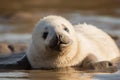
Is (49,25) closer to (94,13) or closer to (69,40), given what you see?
(69,40)

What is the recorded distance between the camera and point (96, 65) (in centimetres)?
892

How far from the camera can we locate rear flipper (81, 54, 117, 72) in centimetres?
872

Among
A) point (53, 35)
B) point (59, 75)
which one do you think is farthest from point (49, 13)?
point (59, 75)

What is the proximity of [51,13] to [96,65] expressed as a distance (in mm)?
10392

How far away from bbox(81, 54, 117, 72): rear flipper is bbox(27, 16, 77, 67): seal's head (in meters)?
0.26

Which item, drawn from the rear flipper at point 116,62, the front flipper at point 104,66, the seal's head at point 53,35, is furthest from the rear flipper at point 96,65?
the seal's head at point 53,35

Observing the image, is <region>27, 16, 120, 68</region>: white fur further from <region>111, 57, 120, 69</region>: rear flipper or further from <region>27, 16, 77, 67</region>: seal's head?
<region>111, 57, 120, 69</region>: rear flipper

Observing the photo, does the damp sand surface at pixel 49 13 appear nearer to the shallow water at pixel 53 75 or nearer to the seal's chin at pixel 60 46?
the shallow water at pixel 53 75

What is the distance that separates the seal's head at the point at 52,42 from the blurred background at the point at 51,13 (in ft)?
17.4

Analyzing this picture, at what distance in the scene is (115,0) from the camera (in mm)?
21828

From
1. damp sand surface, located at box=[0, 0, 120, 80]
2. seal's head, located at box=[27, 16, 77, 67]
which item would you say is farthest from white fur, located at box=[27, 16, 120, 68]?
damp sand surface, located at box=[0, 0, 120, 80]

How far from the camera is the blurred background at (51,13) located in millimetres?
16198

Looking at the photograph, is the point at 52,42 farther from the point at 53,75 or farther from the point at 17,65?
the point at 17,65

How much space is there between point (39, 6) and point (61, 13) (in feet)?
6.51
